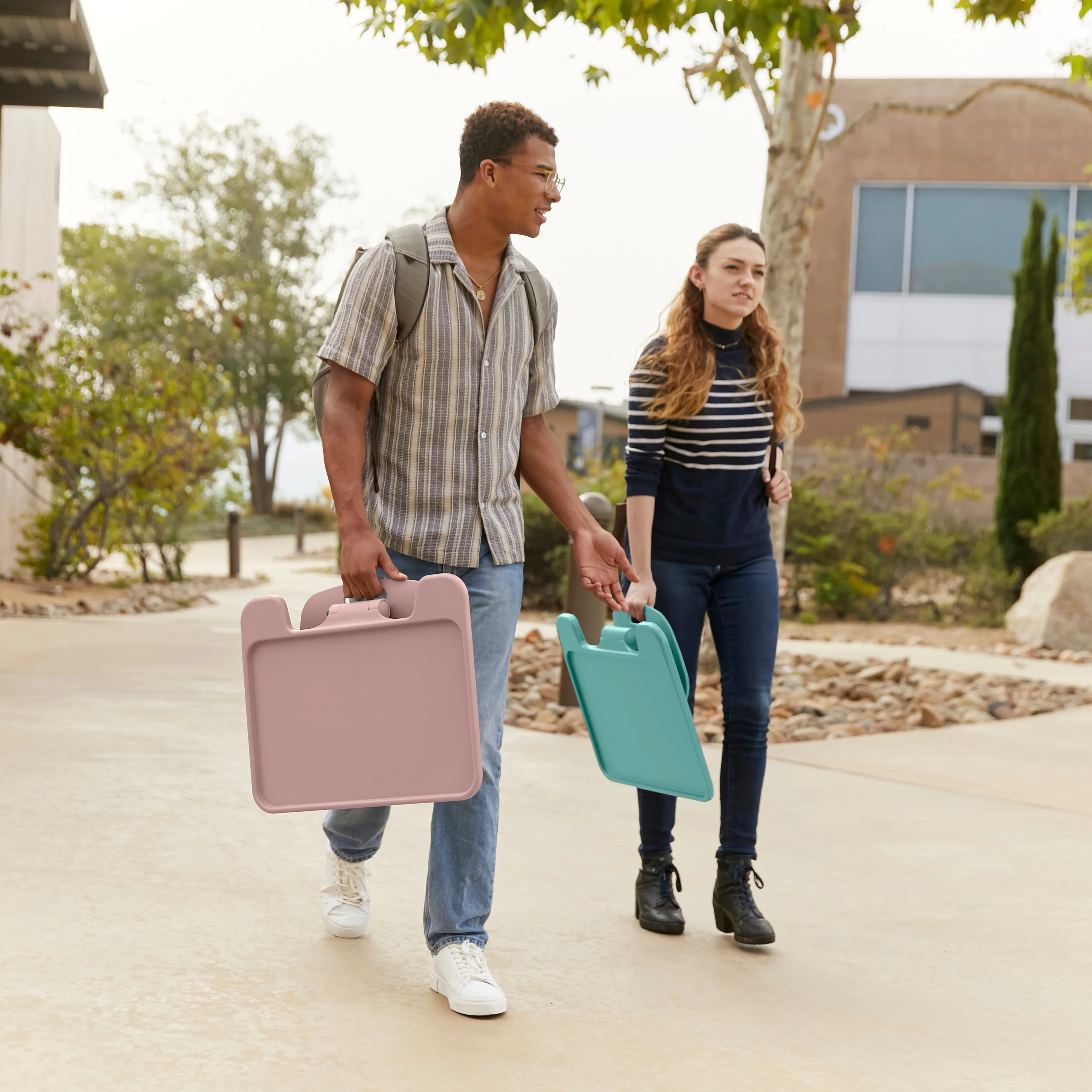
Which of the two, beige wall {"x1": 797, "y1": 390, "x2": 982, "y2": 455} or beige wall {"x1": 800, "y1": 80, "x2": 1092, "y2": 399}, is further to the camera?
beige wall {"x1": 800, "y1": 80, "x2": 1092, "y2": 399}

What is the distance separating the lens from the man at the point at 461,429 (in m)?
2.72

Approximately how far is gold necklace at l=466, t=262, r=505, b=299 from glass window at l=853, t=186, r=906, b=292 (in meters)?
22.1

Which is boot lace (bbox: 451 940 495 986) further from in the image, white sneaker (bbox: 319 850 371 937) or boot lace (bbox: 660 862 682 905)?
boot lace (bbox: 660 862 682 905)

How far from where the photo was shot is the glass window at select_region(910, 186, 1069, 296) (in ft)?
77.5

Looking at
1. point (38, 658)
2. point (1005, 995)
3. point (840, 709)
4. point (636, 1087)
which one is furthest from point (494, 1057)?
point (38, 658)

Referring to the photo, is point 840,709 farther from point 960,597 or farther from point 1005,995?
point 960,597

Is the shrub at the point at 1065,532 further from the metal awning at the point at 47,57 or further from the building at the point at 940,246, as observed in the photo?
the metal awning at the point at 47,57

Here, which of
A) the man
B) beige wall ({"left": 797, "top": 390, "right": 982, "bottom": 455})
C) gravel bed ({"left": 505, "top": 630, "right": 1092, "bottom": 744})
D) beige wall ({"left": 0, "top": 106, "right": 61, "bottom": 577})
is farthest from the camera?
beige wall ({"left": 797, "top": 390, "right": 982, "bottom": 455})

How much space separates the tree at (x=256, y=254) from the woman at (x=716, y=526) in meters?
32.7

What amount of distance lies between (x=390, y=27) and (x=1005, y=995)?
271 inches

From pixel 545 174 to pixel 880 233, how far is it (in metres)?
22.5

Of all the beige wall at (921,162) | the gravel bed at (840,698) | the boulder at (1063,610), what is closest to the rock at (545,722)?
the gravel bed at (840,698)

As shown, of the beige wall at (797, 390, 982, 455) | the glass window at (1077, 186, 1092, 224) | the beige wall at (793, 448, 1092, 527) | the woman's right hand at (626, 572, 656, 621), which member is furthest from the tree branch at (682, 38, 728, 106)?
the glass window at (1077, 186, 1092, 224)

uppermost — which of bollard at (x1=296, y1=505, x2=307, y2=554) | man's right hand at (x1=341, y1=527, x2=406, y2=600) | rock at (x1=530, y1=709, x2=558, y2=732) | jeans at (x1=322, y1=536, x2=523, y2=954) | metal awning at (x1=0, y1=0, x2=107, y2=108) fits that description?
metal awning at (x1=0, y1=0, x2=107, y2=108)
